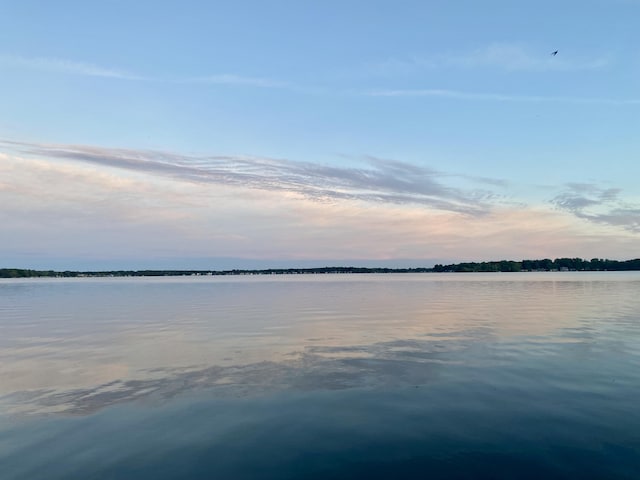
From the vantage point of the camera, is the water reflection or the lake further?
the water reflection

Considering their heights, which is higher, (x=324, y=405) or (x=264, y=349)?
(x=264, y=349)

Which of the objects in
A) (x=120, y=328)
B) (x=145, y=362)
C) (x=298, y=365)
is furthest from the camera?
(x=120, y=328)

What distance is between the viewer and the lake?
11.0 metres

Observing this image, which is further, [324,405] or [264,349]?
[264,349]

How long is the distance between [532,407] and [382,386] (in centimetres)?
525

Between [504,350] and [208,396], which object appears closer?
[208,396]

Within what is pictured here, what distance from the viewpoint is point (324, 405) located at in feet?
50.4

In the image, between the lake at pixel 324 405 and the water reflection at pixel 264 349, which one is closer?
the lake at pixel 324 405

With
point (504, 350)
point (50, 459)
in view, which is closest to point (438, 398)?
point (504, 350)

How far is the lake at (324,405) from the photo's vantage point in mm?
11016

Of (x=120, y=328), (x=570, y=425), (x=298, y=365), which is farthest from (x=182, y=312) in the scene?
(x=570, y=425)

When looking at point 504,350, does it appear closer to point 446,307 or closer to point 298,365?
point 298,365

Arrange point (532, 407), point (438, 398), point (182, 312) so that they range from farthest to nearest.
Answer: point (182, 312) < point (438, 398) < point (532, 407)

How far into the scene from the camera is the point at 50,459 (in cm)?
1145
